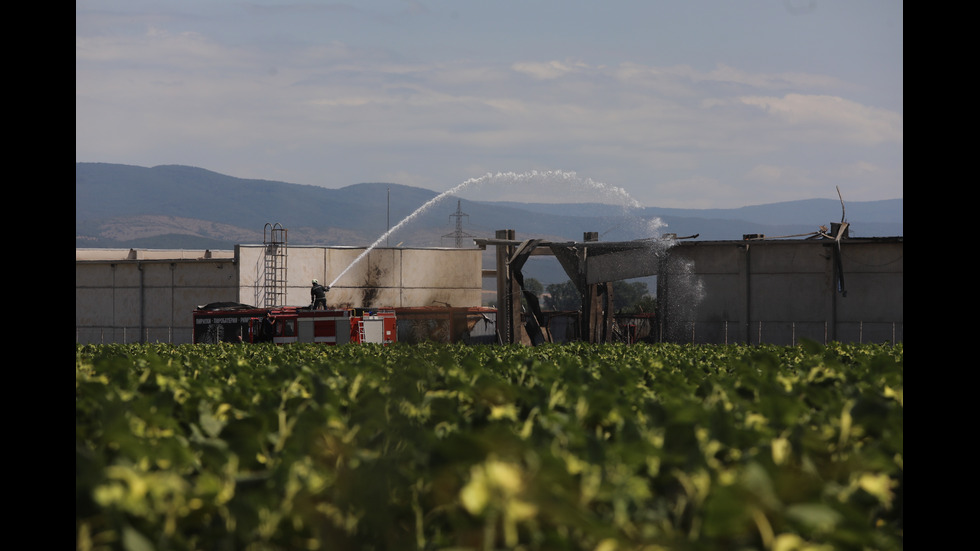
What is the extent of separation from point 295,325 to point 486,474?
108 feet

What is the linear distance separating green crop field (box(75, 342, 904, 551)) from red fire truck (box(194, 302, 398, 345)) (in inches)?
1124

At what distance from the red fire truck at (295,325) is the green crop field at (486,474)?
2854 cm

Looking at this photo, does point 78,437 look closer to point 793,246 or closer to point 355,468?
point 355,468

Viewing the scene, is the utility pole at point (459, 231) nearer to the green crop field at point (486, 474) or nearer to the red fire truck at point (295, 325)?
the red fire truck at point (295, 325)

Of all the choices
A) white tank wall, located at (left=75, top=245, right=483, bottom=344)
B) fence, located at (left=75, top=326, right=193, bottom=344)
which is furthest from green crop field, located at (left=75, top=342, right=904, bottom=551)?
fence, located at (left=75, top=326, right=193, bottom=344)

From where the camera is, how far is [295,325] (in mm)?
34656

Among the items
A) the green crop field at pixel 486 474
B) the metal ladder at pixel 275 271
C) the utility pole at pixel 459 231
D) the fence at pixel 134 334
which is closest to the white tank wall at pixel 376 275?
the metal ladder at pixel 275 271

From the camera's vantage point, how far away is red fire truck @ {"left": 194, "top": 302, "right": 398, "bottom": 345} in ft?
112

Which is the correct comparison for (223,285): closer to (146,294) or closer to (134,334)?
(146,294)

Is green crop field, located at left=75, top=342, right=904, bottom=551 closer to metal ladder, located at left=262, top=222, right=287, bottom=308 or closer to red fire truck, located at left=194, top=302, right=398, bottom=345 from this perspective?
red fire truck, located at left=194, top=302, right=398, bottom=345

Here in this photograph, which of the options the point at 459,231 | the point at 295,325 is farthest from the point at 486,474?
the point at 459,231

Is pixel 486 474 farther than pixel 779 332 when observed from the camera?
No

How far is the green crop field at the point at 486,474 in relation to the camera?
2.56m
